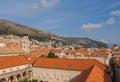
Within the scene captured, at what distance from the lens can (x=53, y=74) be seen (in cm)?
5291

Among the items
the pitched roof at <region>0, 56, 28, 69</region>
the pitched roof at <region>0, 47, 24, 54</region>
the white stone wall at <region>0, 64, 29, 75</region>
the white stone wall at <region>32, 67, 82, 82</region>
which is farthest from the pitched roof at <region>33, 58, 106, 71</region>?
the pitched roof at <region>0, 47, 24, 54</region>

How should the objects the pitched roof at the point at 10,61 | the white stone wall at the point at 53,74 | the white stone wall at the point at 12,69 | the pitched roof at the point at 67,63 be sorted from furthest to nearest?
the white stone wall at the point at 53,74 → the pitched roof at the point at 67,63 → the pitched roof at the point at 10,61 → the white stone wall at the point at 12,69

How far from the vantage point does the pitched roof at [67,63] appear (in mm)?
48844

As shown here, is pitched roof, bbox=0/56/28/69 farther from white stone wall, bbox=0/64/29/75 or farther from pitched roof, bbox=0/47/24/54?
pitched roof, bbox=0/47/24/54

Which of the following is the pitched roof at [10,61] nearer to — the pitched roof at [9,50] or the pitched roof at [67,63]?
the pitched roof at [67,63]

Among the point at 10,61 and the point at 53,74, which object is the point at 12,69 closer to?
the point at 10,61

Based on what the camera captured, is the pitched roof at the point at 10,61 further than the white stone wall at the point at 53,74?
No

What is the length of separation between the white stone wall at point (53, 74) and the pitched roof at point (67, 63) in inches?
39.0

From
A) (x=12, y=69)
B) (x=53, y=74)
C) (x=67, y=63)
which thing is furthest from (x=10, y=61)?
(x=67, y=63)

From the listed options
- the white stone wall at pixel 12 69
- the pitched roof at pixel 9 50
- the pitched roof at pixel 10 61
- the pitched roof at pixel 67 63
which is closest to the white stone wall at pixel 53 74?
the pitched roof at pixel 67 63

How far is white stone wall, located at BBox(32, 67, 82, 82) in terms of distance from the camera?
163 ft

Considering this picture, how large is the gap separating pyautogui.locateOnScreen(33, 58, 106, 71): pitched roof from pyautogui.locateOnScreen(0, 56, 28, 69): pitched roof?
12.9 ft

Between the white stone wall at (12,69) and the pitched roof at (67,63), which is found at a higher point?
the pitched roof at (67,63)

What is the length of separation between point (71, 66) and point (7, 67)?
15794 mm
